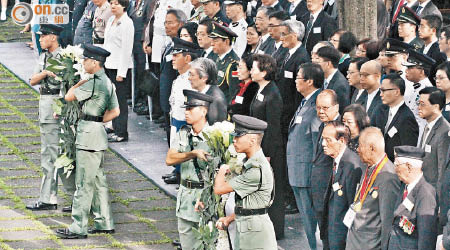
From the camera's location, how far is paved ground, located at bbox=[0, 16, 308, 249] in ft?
36.0

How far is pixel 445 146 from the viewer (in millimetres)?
9141

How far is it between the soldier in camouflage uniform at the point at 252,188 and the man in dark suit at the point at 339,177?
2.67 feet

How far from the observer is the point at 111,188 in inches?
499

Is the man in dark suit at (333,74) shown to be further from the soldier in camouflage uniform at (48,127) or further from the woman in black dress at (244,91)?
the soldier in camouflage uniform at (48,127)

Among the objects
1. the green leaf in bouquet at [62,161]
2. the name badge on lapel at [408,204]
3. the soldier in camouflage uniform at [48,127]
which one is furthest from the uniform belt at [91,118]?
the name badge on lapel at [408,204]

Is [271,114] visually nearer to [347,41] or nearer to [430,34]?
[347,41]

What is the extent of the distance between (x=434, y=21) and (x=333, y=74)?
1.35 meters

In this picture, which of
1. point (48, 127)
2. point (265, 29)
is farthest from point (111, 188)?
point (265, 29)

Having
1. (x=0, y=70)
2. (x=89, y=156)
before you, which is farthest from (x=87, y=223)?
(x=0, y=70)

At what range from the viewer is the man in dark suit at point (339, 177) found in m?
8.88

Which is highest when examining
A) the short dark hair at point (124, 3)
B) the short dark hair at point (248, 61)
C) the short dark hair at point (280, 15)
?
the short dark hair at point (280, 15)

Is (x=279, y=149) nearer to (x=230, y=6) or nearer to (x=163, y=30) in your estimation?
(x=230, y=6)

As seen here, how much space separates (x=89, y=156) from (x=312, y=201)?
259 cm

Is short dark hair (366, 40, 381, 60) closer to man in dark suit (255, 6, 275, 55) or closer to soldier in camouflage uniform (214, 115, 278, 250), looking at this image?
man in dark suit (255, 6, 275, 55)
